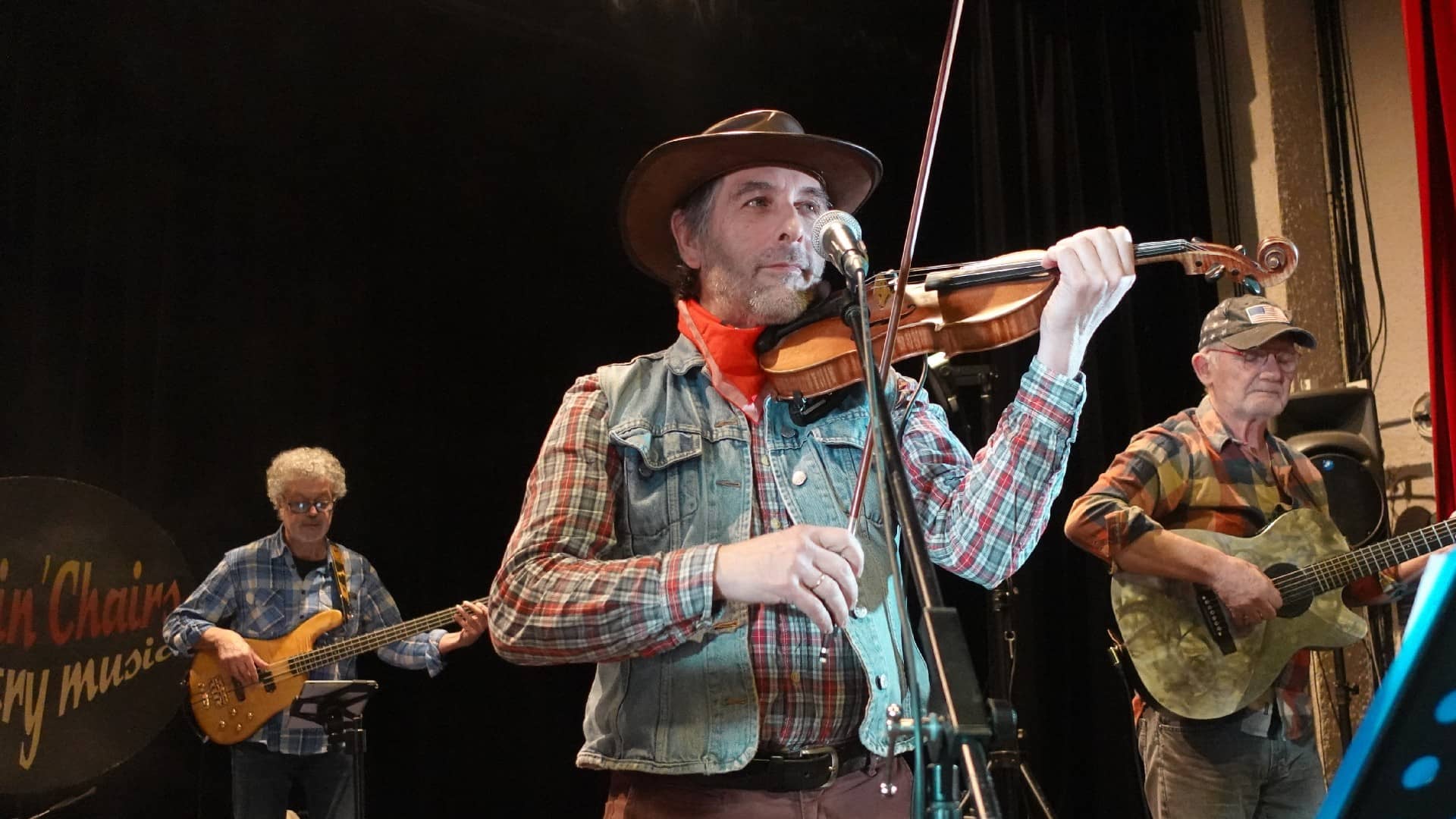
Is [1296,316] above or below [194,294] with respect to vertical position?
below

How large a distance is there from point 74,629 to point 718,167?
3.06m

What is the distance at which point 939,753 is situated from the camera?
931mm

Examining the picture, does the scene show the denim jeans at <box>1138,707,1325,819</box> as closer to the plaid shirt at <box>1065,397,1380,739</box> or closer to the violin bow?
the plaid shirt at <box>1065,397,1380,739</box>

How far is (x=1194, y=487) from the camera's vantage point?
3.20 m

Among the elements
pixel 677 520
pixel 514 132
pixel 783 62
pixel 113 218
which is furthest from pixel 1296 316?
pixel 113 218

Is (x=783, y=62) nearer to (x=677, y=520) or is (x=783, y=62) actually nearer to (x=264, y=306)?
(x=264, y=306)

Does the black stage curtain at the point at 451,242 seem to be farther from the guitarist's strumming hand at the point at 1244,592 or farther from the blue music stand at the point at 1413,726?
the blue music stand at the point at 1413,726

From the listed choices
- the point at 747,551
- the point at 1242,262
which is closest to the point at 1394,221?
the point at 1242,262

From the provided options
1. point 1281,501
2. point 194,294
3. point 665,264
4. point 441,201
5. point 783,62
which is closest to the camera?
point 665,264

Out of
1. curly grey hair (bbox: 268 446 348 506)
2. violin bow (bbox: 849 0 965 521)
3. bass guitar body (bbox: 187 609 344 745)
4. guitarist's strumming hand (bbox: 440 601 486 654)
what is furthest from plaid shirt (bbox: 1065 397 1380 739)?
A: bass guitar body (bbox: 187 609 344 745)

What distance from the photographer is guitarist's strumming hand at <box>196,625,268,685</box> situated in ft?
14.5

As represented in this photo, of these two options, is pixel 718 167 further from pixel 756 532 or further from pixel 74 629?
pixel 74 629

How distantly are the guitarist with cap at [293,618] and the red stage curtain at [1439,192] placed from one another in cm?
343

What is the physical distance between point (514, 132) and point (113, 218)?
162 cm
